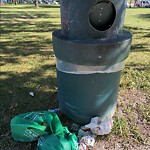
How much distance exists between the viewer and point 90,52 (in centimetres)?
236

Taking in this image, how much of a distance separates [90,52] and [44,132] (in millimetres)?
890

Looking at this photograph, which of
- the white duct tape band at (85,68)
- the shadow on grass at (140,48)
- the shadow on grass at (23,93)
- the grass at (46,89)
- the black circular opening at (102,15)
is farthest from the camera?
the shadow on grass at (140,48)

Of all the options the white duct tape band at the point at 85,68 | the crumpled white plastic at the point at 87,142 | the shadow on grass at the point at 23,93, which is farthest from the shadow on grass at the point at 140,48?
the crumpled white plastic at the point at 87,142

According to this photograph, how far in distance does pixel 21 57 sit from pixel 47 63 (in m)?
0.76

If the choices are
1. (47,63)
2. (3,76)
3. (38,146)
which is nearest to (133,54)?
Answer: (47,63)

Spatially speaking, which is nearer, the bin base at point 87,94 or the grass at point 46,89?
the bin base at point 87,94

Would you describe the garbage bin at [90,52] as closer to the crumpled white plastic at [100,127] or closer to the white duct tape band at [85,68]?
the white duct tape band at [85,68]

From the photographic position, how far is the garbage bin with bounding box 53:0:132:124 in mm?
2348

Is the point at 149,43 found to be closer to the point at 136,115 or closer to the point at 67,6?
the point at 136,115

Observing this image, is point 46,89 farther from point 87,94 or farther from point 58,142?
point 58,142

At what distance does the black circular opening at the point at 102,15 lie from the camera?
7.82 feet

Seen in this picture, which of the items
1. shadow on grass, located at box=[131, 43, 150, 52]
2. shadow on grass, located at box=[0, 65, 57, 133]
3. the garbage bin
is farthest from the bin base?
shadow on grass, located at box=[131, 43, 150, 52]

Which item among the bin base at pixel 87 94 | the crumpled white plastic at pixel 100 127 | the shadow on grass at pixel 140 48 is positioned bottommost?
the crumpled white plastic at pixel 100 127

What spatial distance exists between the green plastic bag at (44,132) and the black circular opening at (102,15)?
104 cm
